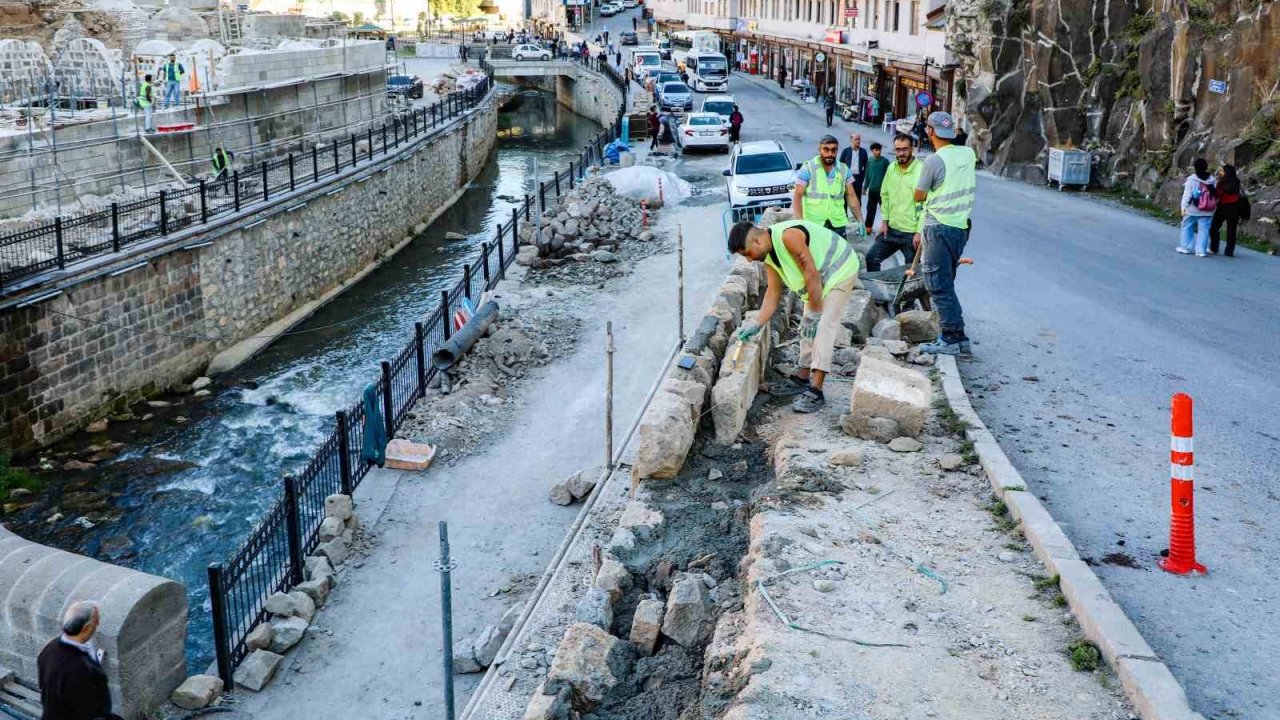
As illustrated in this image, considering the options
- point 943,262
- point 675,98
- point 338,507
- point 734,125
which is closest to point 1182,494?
point 943,262

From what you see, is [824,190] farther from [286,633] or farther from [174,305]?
[174,305]

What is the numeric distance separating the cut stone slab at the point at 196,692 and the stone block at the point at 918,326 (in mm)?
6954

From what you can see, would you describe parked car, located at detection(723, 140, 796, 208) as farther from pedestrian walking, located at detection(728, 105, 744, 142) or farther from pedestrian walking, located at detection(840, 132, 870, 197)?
pedestrian walking, located at detection(728, 105, 744, 142)

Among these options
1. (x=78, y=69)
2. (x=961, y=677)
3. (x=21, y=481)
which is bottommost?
(x=21, y=481)

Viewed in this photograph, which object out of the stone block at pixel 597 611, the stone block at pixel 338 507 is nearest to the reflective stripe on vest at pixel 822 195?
the stone block at pixel 338 507

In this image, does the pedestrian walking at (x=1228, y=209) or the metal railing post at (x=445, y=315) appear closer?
Answer: the pedestrian walking at (x=1228, y=209)

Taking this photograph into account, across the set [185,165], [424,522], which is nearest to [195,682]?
[424,522]

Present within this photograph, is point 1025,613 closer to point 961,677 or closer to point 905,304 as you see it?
point 961,677

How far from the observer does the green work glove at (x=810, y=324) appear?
8750 millimetres

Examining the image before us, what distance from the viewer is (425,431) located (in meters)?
13.3

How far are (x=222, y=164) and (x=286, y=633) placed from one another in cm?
1791

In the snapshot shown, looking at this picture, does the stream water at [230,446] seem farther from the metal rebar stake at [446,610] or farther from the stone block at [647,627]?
the stone block at [647,627]

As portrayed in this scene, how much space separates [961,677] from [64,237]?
16698 mm

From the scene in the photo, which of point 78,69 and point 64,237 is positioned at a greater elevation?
point 78,69
